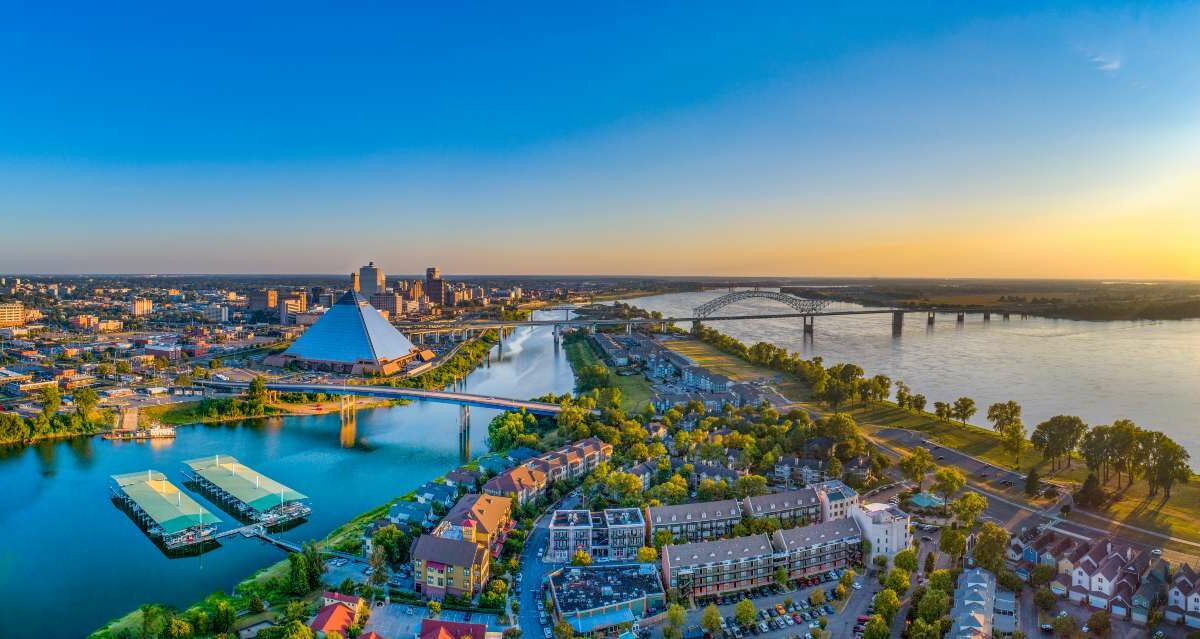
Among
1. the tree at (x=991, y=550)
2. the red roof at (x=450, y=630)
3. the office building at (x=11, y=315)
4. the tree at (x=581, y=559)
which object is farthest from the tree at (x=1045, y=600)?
the office building at (x=11, y=315)

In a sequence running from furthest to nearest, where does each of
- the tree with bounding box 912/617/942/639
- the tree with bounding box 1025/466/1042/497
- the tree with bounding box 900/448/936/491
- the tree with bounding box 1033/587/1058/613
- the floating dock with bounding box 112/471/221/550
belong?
the tree with bounding box 900/448/936/491 < the tree with bounding box 1025/466/1042/497 < the floating dock with bounding box 112/471/221/550 < the tree with bounding box 1033/587/1058/613 < the tree with bounding box 912/617/942/639

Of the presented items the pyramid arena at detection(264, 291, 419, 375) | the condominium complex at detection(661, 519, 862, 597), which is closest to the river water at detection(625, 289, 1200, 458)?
the condominium complex at detection(661, 519, 862, 597)

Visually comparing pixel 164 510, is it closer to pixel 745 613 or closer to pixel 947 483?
pixel 745 613

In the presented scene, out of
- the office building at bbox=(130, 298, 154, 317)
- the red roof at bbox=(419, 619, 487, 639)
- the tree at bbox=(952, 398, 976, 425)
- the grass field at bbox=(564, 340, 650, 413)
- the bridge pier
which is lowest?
the bridge pier

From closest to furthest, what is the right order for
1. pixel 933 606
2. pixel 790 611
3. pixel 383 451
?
pixel 933 606 → pixel 790 611 → pixel 383 451

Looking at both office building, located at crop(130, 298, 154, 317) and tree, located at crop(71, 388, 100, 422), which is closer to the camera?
tree, located at crop(71, 388, 100, 422)

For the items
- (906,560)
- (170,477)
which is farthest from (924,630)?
(170,477)

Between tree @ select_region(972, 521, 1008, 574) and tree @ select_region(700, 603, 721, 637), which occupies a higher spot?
tree @ select_region(972, 521, 1008, 574)

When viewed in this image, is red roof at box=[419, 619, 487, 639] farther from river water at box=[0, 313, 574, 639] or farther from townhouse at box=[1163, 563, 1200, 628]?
townhouse at box=[1163, 563, 1200, 628]

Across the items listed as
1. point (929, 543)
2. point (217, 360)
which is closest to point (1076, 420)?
point (929, 543)
